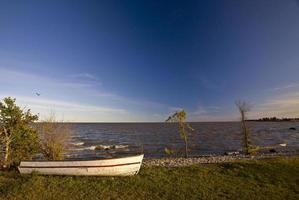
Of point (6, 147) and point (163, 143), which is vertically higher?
point (6, 147)

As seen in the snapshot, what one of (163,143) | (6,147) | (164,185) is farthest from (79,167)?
(163,143)

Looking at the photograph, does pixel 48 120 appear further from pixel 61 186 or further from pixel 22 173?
pixel 61 186

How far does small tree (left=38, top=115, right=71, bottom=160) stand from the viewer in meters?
17.5

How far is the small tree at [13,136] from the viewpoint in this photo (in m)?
15.3

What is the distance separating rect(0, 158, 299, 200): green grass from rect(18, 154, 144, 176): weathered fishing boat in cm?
45

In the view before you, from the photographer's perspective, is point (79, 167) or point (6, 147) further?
point (6, 147)

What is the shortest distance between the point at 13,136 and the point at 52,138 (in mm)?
2723

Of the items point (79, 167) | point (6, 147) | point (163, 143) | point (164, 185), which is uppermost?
point (6, 147)

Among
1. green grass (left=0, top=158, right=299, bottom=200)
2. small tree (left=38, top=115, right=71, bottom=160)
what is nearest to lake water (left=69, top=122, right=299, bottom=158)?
small tree (left=38, top=115, right=71, bottom=160)

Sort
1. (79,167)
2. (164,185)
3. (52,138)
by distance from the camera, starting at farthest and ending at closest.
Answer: (52,138) < (79,167) < (164,185)

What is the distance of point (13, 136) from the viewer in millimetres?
15289

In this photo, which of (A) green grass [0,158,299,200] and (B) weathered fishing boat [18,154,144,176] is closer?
(A) green grass [0,158,299,200]

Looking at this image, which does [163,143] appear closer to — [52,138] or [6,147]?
[52,138]

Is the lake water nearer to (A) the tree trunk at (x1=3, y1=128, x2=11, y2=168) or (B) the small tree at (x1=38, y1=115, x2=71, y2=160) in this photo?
(B) the small tree at (x1=38, y1=115, x2=71, y2=160)
